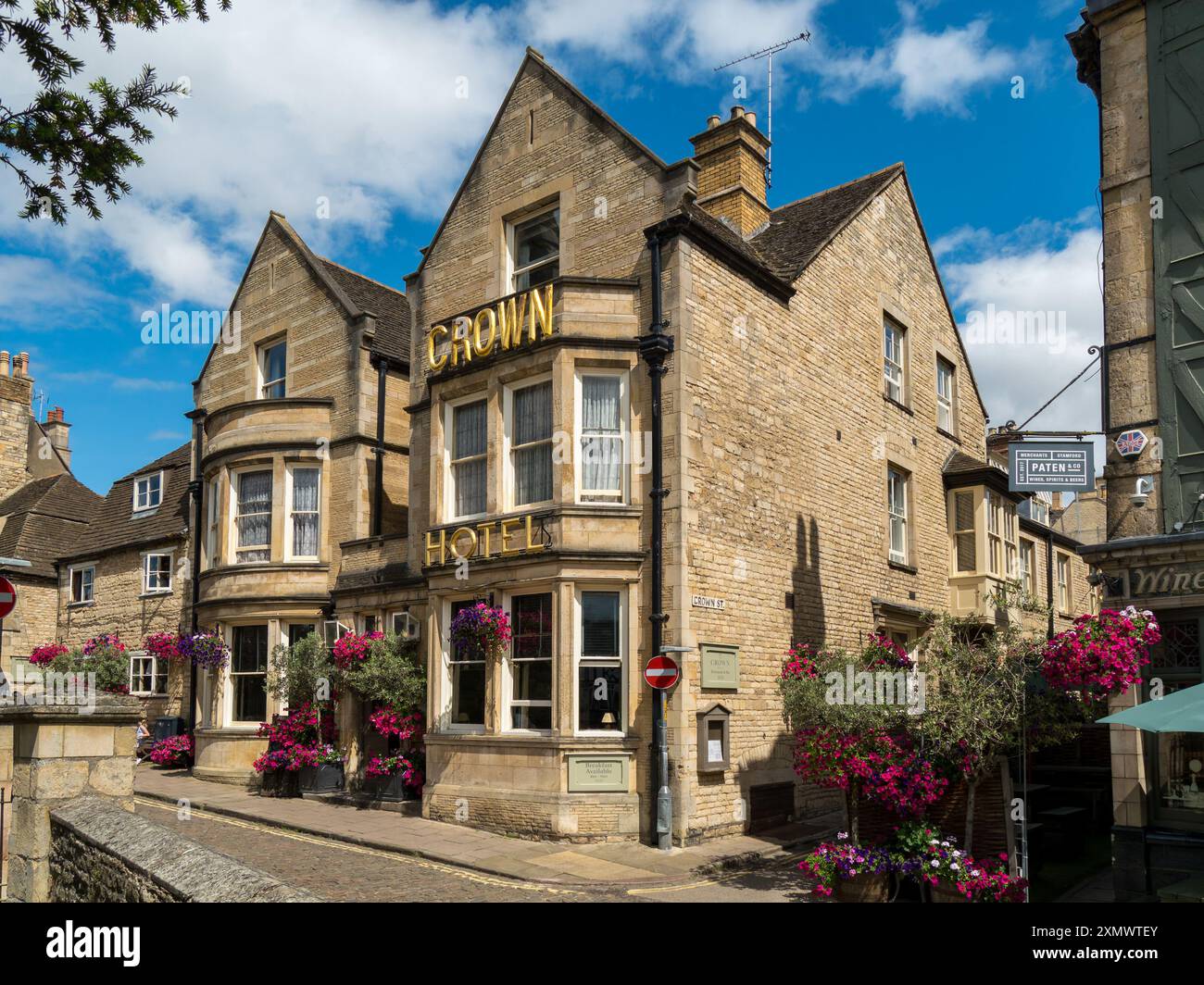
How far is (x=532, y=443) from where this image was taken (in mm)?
16672

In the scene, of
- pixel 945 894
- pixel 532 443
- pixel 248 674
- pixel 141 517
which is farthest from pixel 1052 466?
pixel 141 517

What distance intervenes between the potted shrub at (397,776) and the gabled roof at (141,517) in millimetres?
12207

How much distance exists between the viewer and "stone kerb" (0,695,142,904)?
9.90 m

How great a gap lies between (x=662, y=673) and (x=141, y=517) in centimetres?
2128

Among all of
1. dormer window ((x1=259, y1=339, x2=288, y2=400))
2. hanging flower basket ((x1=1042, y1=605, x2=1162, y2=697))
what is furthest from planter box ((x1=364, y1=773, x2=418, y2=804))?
hanging flower basket ((x1=1042, y1=605, x2=1162, y2=697))

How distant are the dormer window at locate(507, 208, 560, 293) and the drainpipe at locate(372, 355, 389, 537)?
5.02 m

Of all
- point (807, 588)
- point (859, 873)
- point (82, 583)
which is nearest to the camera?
point (859, 873)

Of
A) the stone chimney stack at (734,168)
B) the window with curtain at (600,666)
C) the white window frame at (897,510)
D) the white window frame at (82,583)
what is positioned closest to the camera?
the window with curtain at (600,666)

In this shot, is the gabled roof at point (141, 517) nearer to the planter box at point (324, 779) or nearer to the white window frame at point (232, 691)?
the white window frame at point (232, 691)

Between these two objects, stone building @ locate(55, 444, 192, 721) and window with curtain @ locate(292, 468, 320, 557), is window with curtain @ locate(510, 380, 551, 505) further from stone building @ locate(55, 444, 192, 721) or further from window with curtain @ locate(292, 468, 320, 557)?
stone building @ locate(55, 444, 192, 721)

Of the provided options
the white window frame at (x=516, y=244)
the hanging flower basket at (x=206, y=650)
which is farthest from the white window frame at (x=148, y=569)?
the white window frame at (x=516, y=244)

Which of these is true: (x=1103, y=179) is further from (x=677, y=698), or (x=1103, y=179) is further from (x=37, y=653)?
(x=37, y=653)

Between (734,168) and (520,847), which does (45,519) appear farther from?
(520,847)

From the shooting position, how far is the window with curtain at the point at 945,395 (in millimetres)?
25308
